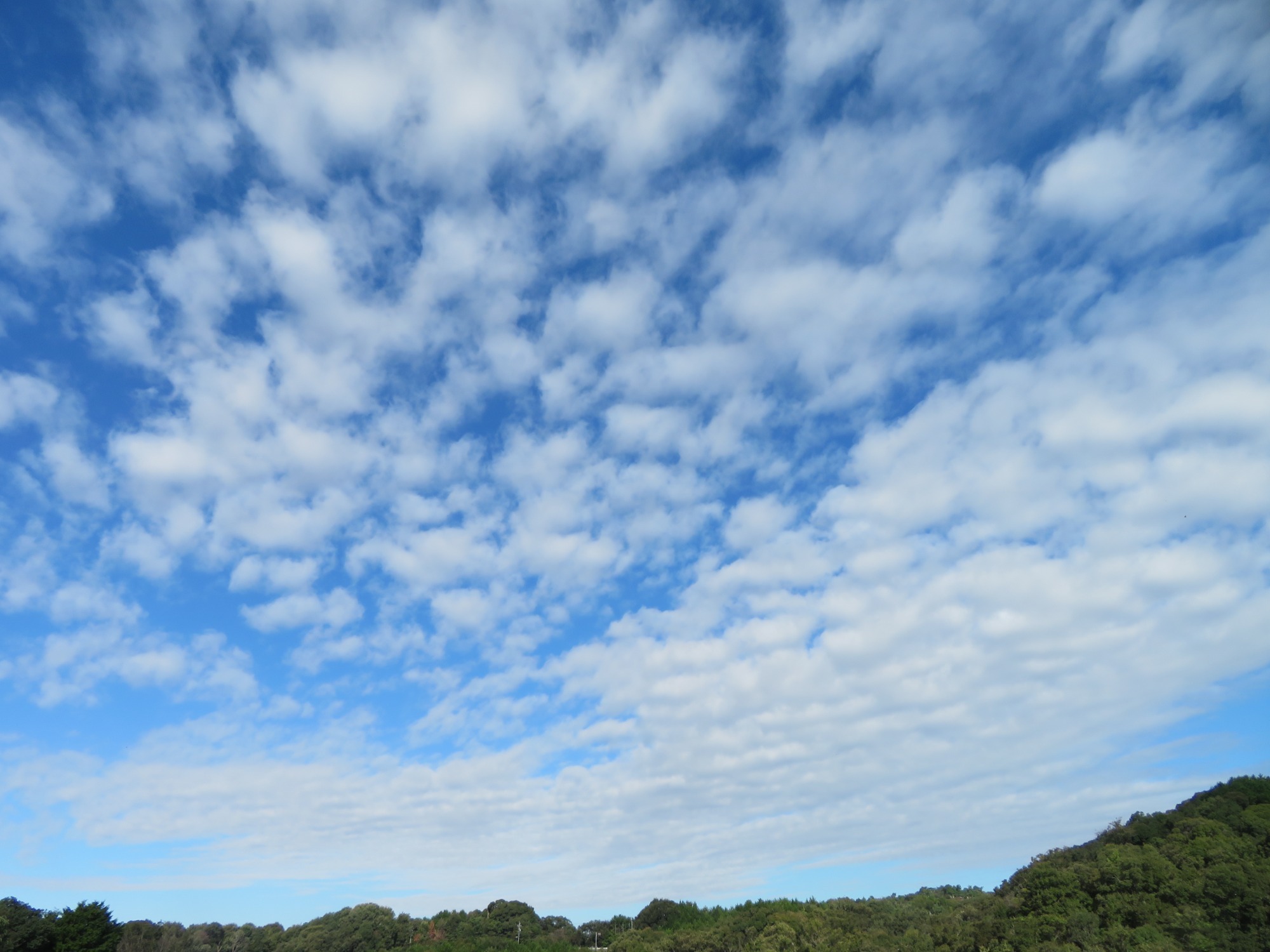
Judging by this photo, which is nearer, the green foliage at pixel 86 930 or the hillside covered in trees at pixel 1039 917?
the hillside covered in trees at pixel 1039 917

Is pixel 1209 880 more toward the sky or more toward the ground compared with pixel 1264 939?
more toward the sky

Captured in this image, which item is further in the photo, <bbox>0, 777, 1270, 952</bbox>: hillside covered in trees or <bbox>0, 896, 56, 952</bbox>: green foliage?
<bbox>0, 896, 56, 952</bbox>: green foliage

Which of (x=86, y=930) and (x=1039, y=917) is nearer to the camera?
(x=1039, y=917)

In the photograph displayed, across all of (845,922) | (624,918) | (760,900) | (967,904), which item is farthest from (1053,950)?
(624,918)

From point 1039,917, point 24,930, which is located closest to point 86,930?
point 24,930

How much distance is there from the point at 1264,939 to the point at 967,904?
39.5 m

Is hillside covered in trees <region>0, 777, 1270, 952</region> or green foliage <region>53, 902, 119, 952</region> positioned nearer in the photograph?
hillside covered in trees <region>0, 777, 1270, 952</region>

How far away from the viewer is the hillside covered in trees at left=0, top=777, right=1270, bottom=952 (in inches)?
2359

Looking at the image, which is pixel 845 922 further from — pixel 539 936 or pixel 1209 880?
pixel 539 936

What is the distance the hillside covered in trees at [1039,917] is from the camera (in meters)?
59.9

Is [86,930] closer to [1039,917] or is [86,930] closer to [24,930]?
[24,930]

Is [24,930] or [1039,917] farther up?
[24,930]

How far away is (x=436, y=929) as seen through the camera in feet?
517

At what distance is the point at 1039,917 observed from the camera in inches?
2709
